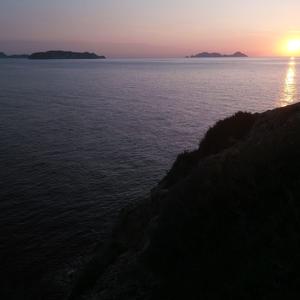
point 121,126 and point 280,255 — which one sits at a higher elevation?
point 280,255

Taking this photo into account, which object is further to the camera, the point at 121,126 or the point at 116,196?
the point at 121,126

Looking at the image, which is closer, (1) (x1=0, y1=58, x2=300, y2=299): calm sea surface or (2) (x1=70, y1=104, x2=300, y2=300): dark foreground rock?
(2) (x1=70, y1=104, x2=300, y2=300): dark foreground rock

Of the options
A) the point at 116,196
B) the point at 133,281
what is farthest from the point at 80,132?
the point at 133,281

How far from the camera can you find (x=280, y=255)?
28.6 feet

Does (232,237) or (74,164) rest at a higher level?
(232,237)

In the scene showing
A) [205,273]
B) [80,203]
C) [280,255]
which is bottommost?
[80,203]

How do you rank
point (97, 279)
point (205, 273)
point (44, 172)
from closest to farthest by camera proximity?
point (205, 273), point (97, 279), point (44, 172)

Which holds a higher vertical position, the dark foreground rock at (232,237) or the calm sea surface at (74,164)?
the dark foreground rock at (232,237)

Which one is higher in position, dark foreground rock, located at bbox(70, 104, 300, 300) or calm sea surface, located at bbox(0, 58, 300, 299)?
dark foreground rock, located at bbox(70, 104, 300, 300)

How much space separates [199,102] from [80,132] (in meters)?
39.9

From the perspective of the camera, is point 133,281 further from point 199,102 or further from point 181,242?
point 199,102

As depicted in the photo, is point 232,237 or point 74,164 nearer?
point 232,237

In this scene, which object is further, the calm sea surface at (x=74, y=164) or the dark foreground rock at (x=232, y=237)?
the calm sea surface at (x=74, y=164)

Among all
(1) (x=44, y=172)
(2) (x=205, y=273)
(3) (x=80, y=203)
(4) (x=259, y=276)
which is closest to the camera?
(4) (x=259, y=276)
